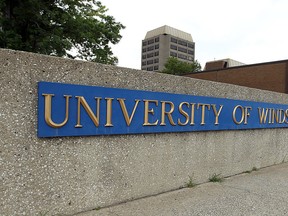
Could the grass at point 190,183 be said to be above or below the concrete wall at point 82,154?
below

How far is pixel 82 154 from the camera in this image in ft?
12.4

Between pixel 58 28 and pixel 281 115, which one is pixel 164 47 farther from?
pixel 281 115

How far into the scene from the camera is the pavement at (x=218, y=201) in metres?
3.94

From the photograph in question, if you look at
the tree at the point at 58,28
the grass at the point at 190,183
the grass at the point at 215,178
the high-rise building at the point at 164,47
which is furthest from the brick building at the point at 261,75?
the high-rise building at the point at 164,47

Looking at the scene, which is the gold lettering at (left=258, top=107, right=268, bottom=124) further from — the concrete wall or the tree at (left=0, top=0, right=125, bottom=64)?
the tree at (left=0, top=0, right=125, bottom=64)

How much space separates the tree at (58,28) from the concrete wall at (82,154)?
968 centimetres

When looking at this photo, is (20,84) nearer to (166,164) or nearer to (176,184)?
(166,164)

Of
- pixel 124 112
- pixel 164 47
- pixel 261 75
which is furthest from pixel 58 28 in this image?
pixel 164 47

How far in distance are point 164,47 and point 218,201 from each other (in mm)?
121043

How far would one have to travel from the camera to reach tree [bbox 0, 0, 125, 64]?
13.5 meters

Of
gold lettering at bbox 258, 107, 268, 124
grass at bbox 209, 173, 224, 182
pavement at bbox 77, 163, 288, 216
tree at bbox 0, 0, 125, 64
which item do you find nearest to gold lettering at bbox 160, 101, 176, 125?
pavement at bbox 77, 163, 288, 216

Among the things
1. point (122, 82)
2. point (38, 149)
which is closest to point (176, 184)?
point (122, 82)

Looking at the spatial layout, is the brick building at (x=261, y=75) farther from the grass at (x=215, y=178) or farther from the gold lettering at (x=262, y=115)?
the grass at (x=215, y=178)

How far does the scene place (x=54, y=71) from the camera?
3.50 meters
